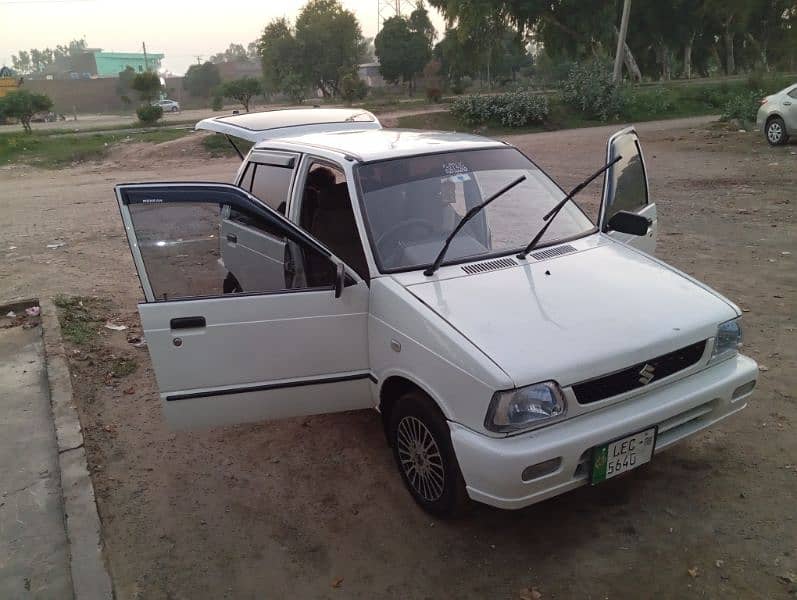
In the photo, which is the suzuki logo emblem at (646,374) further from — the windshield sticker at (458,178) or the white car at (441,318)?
the windshield sticker at (458,178)

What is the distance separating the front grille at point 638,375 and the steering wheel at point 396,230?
49.5 inches

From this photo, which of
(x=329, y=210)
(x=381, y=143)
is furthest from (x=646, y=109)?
(x=329, y=210)

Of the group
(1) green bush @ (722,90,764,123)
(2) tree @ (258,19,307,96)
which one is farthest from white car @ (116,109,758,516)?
(2) tree @ (258,19,307,96)

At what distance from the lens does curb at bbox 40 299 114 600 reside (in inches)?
111

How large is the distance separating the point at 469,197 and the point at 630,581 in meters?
2.21

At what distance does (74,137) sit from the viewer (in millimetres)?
24734

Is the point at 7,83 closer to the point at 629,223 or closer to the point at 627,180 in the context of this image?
the point at 627,180

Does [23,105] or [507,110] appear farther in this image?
[23,105]

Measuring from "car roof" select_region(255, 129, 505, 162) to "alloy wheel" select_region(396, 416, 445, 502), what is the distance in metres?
1.54

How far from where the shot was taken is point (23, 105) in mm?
26984

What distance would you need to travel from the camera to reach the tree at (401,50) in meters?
51.3

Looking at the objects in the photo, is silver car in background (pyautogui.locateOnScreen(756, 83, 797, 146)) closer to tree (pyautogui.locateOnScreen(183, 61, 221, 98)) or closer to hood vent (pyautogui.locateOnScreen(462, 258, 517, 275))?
hood vent (pyautogui.locateOnScreen(462, 258, 517, 275))

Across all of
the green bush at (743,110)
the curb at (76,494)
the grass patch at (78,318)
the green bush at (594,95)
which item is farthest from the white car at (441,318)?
the green bush at (594,95)

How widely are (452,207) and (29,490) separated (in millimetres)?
2968
